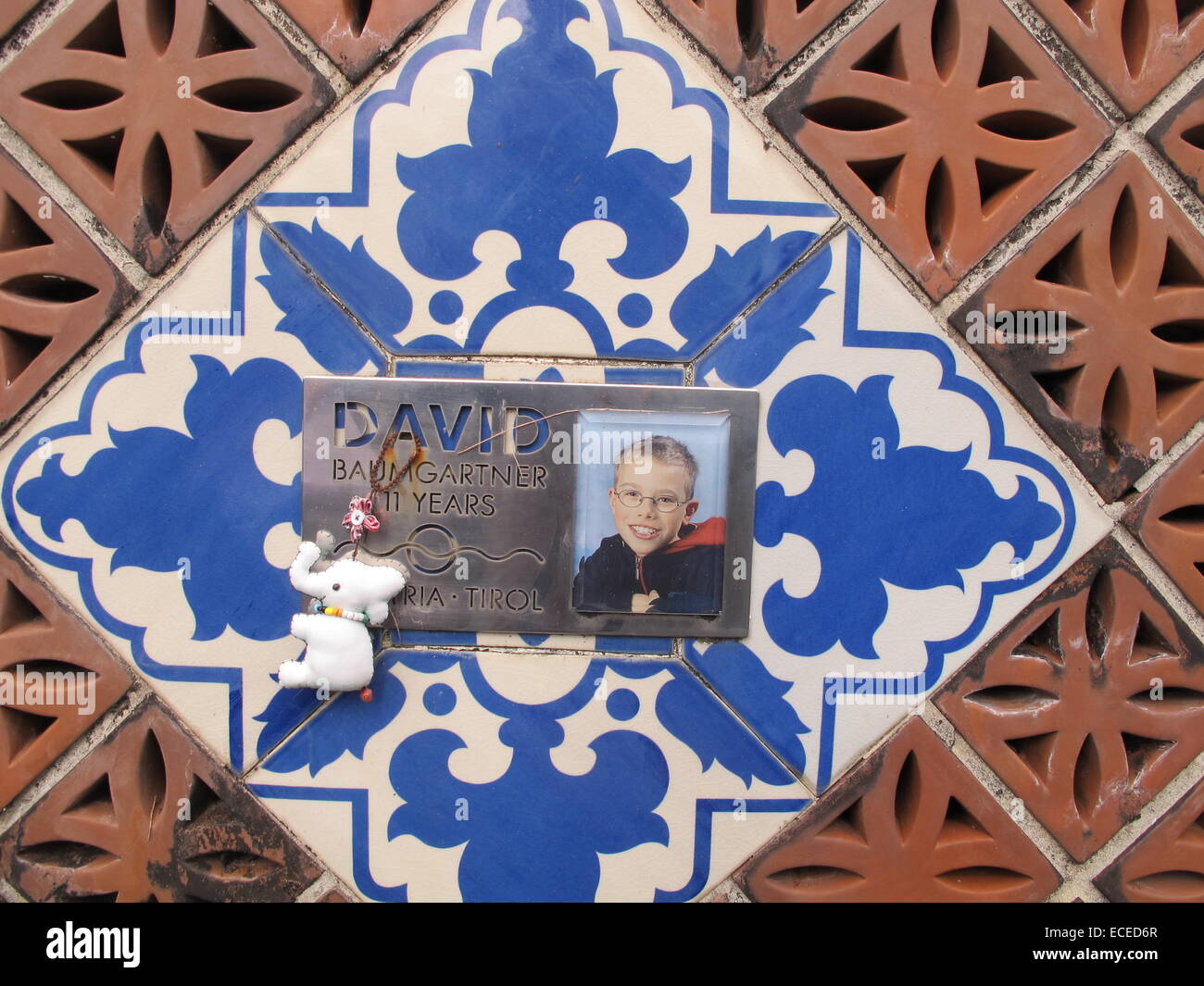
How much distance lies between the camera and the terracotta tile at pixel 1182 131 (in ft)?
2.52

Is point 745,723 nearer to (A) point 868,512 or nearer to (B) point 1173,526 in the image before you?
(A) point 868,512

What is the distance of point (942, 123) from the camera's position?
762 mm

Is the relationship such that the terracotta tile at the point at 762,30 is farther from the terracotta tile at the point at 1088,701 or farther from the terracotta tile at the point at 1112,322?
the terracotta tile at the point at 1088,701

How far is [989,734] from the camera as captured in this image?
2.62 ft

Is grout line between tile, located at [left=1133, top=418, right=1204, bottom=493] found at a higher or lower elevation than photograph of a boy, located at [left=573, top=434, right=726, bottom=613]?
higher

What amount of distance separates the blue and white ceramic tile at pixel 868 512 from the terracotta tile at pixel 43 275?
0.72m

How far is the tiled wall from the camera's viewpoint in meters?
0.76

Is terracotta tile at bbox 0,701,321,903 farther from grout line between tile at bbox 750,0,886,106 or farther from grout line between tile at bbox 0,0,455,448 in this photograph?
grout line between tile at bbox 750,0,886,106

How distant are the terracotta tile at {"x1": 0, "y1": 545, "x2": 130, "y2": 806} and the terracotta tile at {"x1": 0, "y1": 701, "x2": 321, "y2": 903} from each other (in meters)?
0.04

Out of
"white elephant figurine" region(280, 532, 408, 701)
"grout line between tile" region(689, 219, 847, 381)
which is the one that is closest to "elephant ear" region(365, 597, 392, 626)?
"white elephant figurine" region(280, 532, 408, 701)

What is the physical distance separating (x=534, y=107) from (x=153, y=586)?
0.72 meters

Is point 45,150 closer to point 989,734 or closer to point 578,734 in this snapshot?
point 578,734

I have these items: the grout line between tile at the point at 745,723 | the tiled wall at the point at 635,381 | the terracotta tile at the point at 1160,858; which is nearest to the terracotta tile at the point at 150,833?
the tiled wall at the point at 635,381

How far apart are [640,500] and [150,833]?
2.34 feet
